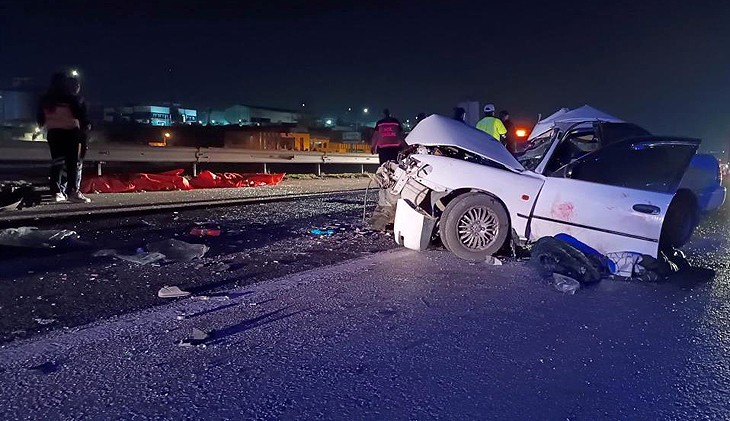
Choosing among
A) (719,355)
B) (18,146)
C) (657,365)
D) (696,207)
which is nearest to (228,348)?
(657,365)

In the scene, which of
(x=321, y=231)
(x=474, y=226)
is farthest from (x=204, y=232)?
(x=474, y=226)

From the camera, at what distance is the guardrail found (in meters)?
10.3

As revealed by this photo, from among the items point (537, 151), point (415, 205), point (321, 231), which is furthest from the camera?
point (321, 231)

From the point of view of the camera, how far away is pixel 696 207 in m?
5.39

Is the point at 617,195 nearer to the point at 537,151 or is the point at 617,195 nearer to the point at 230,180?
the point at 537,151

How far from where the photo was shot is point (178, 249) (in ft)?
17.3

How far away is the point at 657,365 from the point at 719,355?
1.61 ft

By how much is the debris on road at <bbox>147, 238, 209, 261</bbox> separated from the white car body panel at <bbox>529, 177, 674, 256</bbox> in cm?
352

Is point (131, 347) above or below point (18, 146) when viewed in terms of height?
below

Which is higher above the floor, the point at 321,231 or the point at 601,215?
the point at 601,215

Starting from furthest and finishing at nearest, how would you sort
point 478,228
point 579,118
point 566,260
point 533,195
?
point 579,118, point 478,228, point 533,195, point 566,260

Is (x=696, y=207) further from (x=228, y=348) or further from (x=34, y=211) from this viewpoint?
(x=34, y=211)

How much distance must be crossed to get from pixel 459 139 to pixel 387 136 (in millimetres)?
5566

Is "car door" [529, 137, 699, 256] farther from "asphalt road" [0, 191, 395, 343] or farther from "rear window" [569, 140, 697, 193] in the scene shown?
"asphalt road" [0, 191, 395, 343]
